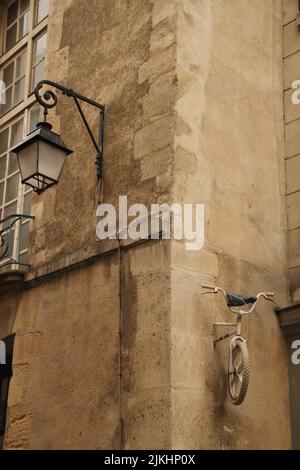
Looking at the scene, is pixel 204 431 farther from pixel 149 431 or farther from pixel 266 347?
pixel 266 347

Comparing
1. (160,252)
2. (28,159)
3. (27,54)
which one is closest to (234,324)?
(160,252)

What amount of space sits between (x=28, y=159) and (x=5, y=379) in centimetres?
228

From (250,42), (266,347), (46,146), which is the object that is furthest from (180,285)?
(250,42)

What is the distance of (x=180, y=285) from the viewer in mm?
5191

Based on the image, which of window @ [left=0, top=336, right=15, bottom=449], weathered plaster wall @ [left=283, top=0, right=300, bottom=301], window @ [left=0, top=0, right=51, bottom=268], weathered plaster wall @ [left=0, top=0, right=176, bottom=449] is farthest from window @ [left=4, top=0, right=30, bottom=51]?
window @ [left=0, top=336, right=15, bottom=449]

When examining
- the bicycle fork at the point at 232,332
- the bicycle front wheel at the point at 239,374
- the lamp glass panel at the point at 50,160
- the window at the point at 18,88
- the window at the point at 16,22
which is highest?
the window at the point at 16,22

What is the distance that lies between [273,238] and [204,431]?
5.82 feet

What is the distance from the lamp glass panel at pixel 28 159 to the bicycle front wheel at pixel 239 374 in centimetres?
201

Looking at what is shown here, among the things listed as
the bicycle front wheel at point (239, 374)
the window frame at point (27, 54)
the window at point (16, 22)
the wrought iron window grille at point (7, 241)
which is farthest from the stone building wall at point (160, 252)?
the window at point (16, 22)

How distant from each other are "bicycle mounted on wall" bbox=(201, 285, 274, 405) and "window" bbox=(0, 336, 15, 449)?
2.15 m

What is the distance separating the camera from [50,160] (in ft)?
18.7

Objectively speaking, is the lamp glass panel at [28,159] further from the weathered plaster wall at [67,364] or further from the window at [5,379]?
the window at [5,379]

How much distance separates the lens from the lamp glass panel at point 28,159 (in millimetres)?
5665

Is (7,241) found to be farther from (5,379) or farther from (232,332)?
(232,332)
